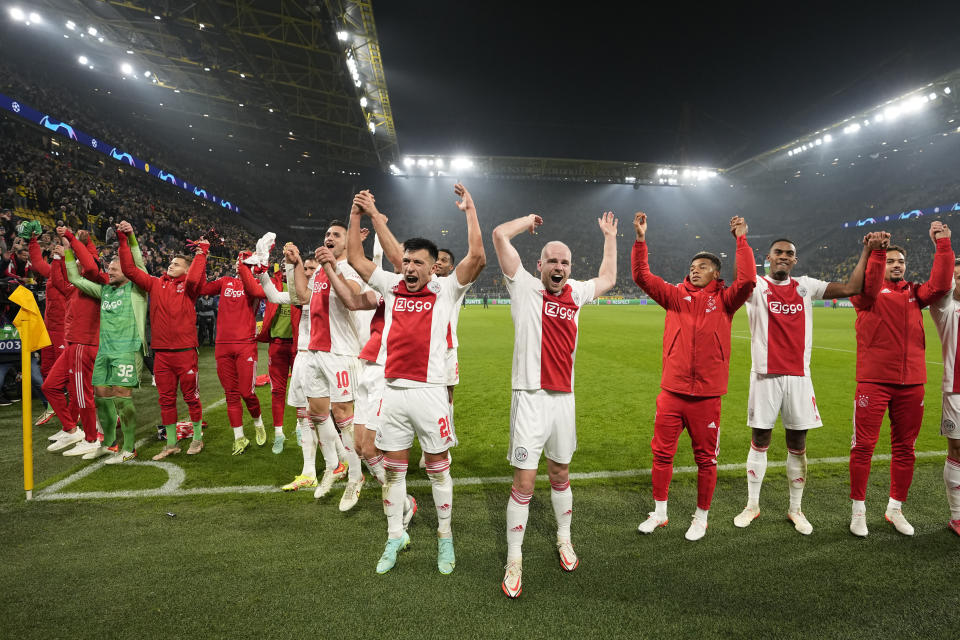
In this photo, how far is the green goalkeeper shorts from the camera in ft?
17.3

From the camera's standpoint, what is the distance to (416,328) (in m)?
3.25

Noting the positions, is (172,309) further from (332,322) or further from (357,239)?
(357,239)

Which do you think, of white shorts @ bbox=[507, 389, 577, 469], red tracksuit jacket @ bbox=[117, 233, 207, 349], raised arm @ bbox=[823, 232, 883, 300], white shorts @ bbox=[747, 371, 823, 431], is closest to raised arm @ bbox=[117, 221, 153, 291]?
red tracksuit jacket @ bbox=[117, 233, 207, 349]

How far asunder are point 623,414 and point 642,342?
30.8 ft

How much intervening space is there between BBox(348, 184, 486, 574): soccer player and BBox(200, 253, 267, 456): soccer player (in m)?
3.39

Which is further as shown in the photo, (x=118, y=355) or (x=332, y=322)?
(x=118, y=355)

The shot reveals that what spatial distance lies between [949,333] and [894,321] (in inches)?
20.4

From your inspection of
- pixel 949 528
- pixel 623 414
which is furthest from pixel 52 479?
pixel 949 528

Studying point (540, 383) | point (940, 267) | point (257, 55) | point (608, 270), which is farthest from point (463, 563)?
point (257, 55)

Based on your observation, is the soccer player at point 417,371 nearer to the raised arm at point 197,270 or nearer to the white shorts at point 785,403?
the white shorts at point 785,403

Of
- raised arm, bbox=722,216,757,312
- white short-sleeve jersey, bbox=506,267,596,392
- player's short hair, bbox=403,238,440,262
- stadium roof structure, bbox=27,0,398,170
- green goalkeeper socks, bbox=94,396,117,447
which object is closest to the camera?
white short-sleeve jersey, bbox=506,267,596,392

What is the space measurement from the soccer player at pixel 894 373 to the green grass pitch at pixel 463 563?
38 centimetres

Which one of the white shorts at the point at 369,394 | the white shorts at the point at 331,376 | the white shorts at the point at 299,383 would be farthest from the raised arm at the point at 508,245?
the white shorts at the point at 299,383

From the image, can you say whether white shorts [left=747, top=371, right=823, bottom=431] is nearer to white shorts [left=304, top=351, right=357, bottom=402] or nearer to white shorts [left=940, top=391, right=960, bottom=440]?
white shorts [left=940, top=391, right=960, bottom=440]
